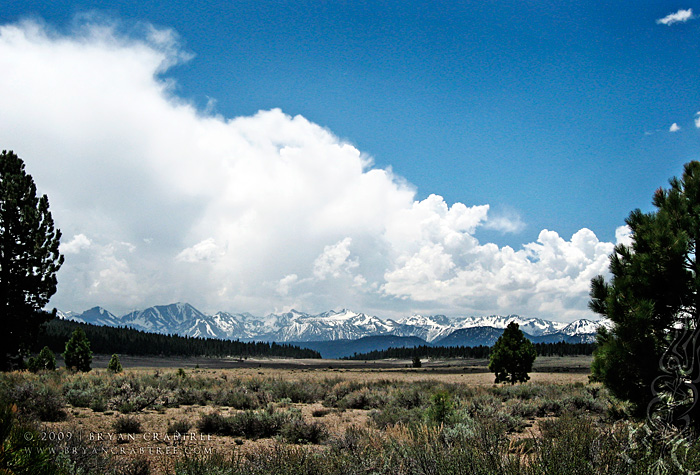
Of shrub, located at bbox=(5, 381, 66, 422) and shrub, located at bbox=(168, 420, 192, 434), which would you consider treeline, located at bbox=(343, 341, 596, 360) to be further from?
shrub, located at bbox=(5, 381, 66, 422)

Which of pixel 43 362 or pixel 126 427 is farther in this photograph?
pixel 43 362

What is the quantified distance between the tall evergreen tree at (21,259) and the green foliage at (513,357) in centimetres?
3301

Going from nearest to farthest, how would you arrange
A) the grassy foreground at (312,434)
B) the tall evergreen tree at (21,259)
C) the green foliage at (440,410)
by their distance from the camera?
the grassy foreground at (312,434), the green foliage at (440,410), the tall evergreen tree at (21,259)

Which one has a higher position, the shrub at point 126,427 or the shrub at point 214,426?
the shrub at point 126,427

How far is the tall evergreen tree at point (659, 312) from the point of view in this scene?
6617mm

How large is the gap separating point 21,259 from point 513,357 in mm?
35332

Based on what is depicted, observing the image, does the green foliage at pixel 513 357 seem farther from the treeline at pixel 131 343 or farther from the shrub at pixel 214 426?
the treeline at pixel 131 343

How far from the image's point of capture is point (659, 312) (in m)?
7.11

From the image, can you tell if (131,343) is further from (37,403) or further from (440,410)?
(440,410)

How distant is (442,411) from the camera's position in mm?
9969

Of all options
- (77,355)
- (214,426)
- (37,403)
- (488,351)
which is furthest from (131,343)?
(488,351)

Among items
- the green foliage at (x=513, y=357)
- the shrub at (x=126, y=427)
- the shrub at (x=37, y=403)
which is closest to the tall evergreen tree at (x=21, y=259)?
the shrub at (x=37, y=403)

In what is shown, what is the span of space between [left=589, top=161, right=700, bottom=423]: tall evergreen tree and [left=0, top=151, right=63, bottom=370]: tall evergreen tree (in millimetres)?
24277

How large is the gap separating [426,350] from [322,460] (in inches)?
7819
